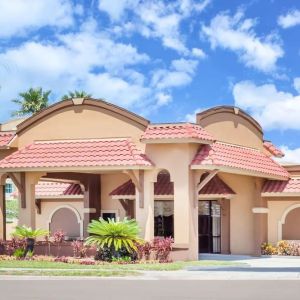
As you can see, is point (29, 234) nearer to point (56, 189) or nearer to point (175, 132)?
point (175, 132)

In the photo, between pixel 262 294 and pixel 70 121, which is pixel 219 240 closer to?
pixel 70 121

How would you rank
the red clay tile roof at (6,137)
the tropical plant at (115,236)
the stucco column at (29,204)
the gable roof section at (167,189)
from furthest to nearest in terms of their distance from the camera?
1. the gable roof section at (167,189)
2. the red clay tile roof at (6,137)
3. the stucco column at (29,204)
4. the tropical plant at (115,236)

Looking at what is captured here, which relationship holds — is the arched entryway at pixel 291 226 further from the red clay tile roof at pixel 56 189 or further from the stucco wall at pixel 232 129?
the red clay tile roof at pixel 56 189

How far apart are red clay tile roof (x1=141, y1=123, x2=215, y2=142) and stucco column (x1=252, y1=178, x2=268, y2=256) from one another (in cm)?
505

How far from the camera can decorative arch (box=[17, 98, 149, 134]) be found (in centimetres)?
2598

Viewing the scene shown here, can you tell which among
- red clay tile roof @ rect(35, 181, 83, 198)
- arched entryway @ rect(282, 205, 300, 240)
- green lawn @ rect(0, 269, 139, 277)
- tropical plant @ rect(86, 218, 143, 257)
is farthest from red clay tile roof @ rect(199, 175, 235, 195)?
green lawn @ rect(0, 269, 139, 277)

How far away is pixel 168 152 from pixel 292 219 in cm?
854

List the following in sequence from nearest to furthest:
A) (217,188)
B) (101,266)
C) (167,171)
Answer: (101,266), (167,171), (217,188)

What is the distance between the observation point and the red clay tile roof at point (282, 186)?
1169 inches

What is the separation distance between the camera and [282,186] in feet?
98.6

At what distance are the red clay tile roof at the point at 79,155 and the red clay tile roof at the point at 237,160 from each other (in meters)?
2.09

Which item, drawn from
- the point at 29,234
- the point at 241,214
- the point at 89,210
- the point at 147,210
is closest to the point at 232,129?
the point at 241,214

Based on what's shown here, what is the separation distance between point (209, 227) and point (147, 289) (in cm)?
1468

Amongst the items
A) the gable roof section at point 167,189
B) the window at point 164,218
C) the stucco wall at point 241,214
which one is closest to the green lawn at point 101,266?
the gable roof section at point 167,189
